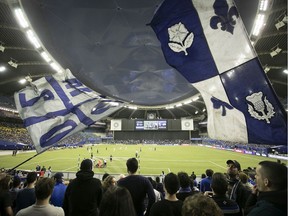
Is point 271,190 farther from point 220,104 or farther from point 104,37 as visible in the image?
point 104,37

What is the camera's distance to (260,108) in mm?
3102

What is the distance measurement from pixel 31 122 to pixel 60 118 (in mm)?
860

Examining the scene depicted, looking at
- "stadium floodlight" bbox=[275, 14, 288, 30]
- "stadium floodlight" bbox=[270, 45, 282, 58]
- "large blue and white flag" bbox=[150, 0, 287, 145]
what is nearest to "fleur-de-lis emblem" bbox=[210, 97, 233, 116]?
"large blue and white flag" bbox=[150, 0, 287, 145]

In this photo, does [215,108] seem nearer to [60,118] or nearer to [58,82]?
[60,118]

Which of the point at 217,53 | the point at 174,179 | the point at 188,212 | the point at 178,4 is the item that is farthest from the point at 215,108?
the point at 188,212

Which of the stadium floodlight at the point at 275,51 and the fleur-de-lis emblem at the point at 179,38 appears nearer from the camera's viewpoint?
the fleur-de-lis emblem at the point at 179,38

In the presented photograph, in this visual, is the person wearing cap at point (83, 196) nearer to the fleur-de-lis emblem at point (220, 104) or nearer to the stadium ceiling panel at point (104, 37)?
the fleur-de-lis emblem at point (220, 104)

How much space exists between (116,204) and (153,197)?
64.5 inches

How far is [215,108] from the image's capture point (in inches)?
151

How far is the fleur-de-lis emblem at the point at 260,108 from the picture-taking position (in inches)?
118

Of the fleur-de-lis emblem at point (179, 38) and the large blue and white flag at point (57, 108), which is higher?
the fleur-de-lis emblem at point (179, 38)

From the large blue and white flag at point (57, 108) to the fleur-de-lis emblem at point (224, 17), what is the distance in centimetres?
413

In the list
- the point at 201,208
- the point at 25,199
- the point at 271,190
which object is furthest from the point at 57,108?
the point at 271,190

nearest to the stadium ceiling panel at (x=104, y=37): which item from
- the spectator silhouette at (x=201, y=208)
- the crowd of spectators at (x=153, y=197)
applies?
the crowd of spectators at (x=153, y=197)
